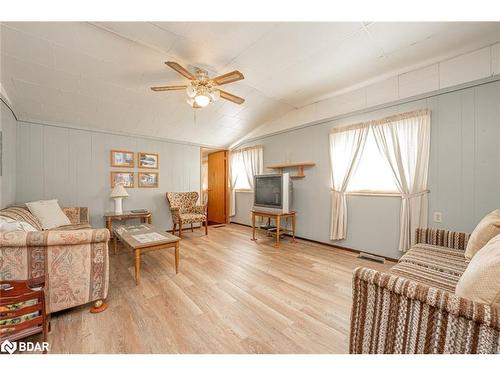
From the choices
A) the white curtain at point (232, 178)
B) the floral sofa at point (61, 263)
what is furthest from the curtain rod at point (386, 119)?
the floral sofa at point (61, 263)

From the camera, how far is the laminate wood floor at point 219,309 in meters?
1.30

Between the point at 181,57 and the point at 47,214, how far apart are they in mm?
2772

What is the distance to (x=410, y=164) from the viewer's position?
2.56 metres

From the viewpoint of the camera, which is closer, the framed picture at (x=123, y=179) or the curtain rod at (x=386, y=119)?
the curtain rod at (x=386, y=119)

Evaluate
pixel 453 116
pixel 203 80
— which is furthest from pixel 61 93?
pixel 453 116

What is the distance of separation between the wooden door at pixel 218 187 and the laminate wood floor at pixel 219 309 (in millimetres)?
2650

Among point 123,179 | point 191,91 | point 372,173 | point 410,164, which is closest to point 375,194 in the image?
point 372,173

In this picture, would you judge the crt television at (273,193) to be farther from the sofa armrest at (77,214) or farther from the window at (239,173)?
the sofa armrest at (77,214)

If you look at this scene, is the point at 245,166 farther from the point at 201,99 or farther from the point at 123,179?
the point at 201,99

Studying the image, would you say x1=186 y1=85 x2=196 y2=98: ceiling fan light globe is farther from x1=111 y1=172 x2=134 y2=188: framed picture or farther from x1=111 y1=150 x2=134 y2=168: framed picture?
x1=111 y1=172 x2=134 y2=188: framed picture

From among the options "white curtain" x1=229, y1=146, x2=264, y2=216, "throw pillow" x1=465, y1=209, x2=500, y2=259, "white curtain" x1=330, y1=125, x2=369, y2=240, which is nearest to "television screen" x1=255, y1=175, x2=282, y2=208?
"white curtain" x1=229, y1=146, x2=264, y2=216

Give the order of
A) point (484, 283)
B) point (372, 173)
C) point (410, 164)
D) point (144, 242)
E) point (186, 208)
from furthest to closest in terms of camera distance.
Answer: point (186, 208), point (372, 173), point (410, 164), point (144, 242), point (484, 283)

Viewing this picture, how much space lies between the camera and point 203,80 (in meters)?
2.10

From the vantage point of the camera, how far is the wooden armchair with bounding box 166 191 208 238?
159 inches
